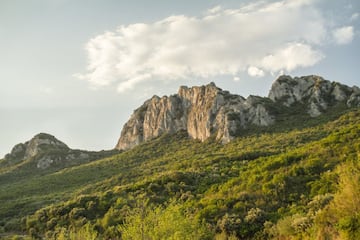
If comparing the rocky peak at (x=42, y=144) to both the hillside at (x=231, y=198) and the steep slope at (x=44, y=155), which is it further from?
the hillside at (x=231, y=198)

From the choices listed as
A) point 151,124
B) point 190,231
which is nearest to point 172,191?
point 190,231

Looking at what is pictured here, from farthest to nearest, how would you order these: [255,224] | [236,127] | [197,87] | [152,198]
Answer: [197,87] → [236,127] → [152,198] → [255,224]

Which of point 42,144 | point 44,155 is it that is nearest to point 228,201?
point 44,155

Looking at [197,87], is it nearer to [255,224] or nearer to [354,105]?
[354,105]

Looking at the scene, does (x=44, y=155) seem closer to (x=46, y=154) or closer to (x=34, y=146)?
(x=46, y=154)

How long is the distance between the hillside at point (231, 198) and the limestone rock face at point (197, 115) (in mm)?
12346

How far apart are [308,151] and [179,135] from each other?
293 feet

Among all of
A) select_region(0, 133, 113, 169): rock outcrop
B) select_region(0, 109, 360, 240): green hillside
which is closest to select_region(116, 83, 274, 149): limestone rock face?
select_region(0, 133, 113, 169): rock outcrop

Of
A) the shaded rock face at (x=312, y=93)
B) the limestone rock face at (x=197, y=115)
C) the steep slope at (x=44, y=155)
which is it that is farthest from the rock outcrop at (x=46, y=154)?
the shaded rock face at (x=312, y=93)

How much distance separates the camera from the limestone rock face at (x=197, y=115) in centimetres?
11600

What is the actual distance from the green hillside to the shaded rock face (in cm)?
1839

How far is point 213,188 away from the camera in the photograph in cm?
5081

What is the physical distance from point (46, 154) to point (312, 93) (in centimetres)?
10116

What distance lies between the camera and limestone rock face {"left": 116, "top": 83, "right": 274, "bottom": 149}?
381 feet
